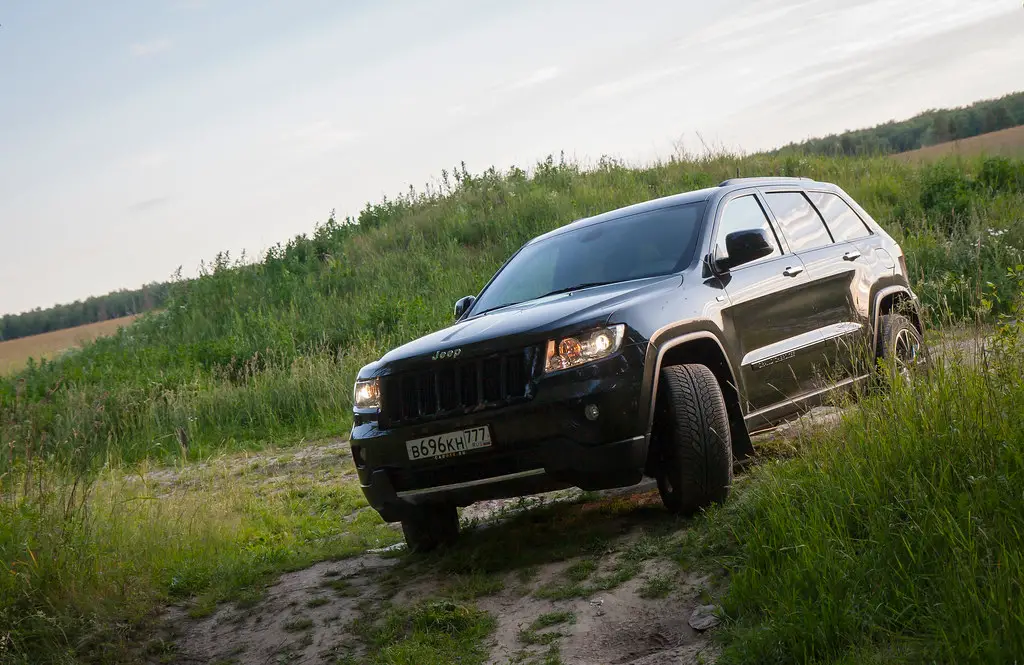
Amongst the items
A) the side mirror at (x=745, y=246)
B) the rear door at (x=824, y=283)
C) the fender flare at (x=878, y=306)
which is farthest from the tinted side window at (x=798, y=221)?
the side mirror at (x=745, y=246)

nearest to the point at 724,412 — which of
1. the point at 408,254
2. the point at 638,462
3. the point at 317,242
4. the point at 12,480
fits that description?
the point at 638,462

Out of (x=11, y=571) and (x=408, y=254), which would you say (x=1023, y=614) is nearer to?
(x=11, y=571)

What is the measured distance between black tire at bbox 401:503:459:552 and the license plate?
2.40ft

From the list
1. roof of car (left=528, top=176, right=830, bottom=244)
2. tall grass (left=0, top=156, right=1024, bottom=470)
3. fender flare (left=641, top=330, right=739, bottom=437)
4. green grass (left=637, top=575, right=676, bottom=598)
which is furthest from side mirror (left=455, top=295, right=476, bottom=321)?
tall grass (left=0, top=156, right=1024, bottom=470)

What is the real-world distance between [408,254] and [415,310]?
4.74 m

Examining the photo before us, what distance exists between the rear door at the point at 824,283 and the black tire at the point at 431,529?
92.0 inches

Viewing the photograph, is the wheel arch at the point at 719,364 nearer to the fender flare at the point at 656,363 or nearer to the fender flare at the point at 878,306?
the fender flare at the point at 656,363

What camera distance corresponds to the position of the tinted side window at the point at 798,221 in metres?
6.73

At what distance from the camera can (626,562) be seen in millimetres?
5152

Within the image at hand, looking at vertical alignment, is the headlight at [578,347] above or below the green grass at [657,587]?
above

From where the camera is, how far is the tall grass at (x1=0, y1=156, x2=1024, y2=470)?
13555mm

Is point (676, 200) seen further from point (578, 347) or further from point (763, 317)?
point (578, 347)

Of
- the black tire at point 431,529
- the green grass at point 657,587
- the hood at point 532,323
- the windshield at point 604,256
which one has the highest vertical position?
the windshield at point 604,256

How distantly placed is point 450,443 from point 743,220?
245 centimetres
